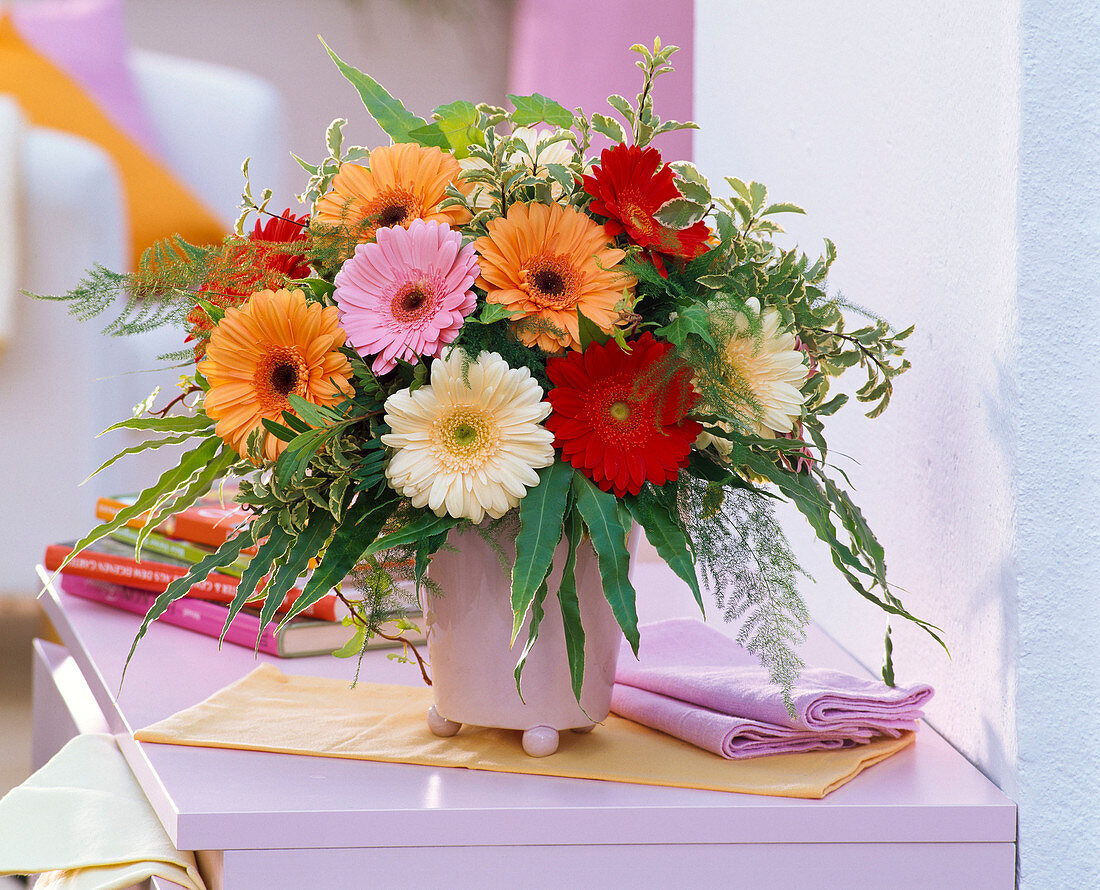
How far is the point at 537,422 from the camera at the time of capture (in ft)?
1.77

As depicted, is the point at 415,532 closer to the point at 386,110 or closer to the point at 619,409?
the point at 619,409

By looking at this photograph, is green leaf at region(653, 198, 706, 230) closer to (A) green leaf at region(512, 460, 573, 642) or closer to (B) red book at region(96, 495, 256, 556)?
(A) green leaf at region(512, 460, 573, 642)

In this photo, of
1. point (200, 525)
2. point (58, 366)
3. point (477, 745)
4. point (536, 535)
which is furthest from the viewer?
point (58, 366)

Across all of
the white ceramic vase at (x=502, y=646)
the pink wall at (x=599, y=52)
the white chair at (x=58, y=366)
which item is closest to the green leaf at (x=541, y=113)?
the white ceramic vase at (x=502, y=646)

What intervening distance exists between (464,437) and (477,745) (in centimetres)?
19

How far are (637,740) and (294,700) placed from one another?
22cm


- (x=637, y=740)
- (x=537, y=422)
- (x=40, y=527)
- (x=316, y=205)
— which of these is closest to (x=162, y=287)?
(x=316, y=205)

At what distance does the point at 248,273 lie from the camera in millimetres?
597

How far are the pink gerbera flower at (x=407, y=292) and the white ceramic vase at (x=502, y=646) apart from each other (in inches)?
4.2

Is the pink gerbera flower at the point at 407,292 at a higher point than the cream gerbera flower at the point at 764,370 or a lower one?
higher

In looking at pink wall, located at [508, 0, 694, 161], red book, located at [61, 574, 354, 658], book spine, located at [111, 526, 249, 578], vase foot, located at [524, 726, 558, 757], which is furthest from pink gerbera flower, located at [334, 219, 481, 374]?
pink wall, located at [508, 0, 694, 161]

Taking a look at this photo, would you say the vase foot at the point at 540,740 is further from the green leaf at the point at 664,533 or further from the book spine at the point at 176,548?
the book spine at the point at 176,548

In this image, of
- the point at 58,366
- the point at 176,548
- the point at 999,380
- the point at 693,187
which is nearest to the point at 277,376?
the point at 693,187

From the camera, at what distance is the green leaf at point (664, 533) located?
53cm
